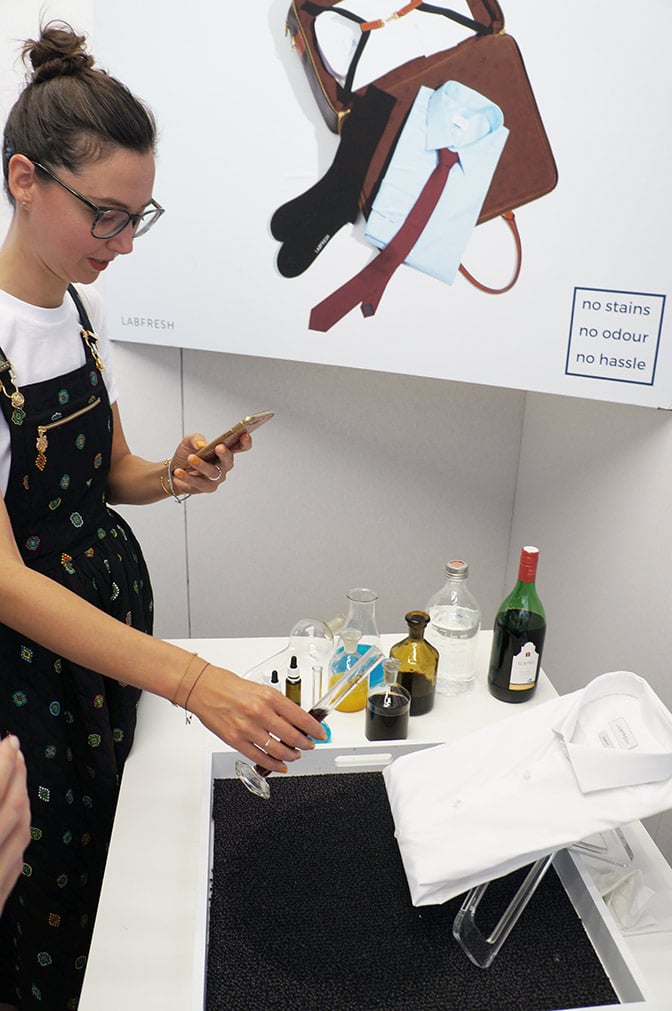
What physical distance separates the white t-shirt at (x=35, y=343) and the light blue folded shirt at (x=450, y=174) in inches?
30.3

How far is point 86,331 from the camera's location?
139 centimetres

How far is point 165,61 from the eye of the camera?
1914 millimetres

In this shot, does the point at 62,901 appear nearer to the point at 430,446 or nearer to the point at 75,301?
the point at 75,301

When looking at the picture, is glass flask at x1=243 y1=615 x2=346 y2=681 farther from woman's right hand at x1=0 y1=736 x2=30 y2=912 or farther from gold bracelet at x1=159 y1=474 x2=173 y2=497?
woman's right hand at x1=0 y1=736 x2=30 y2=912

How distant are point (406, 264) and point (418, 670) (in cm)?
94

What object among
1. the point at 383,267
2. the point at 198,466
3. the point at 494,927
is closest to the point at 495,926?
the point at 494,927

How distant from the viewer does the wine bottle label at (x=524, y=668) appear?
138 centimetres

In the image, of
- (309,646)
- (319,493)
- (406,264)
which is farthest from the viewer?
(319,493)

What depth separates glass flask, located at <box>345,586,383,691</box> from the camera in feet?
4.51

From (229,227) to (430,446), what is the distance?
0.93 m

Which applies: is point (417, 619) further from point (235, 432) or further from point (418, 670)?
point (235, 432)

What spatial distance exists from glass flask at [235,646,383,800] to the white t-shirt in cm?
53

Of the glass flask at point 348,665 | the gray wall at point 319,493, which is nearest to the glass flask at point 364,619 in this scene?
the glass flask at point 348,665

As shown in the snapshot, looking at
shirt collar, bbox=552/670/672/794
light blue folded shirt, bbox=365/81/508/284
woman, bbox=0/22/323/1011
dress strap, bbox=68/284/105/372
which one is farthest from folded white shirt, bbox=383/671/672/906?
light blue folded shirt, bbox=365/81/508/284
